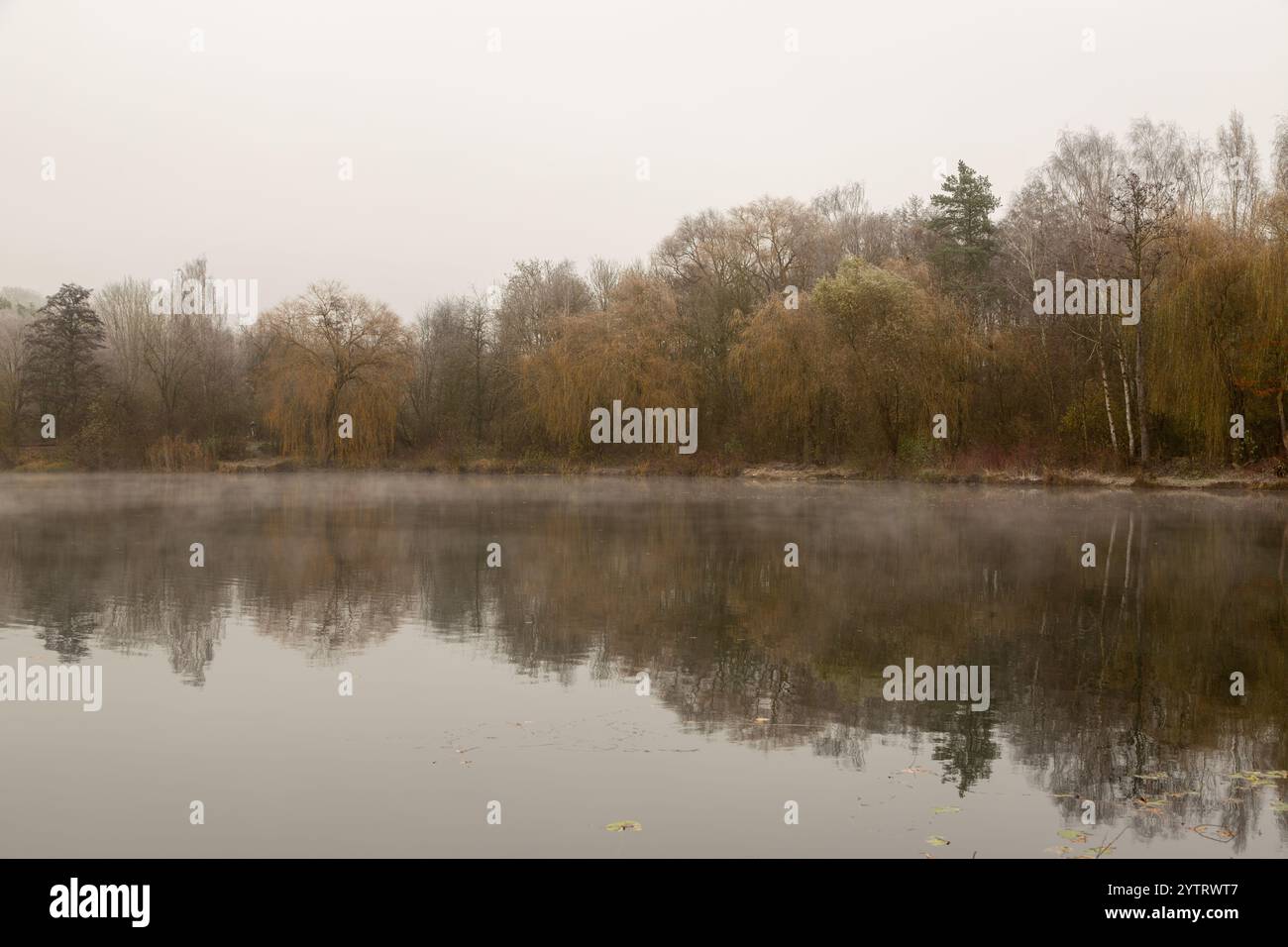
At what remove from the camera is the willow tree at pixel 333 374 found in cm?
5494

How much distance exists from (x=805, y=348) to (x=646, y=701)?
3752cm

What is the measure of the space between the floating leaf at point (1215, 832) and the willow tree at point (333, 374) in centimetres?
5210

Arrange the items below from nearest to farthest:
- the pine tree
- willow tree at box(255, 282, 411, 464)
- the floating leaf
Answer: the floating leaf, willow tree at box(255, 282, 411, 464), the pine tree

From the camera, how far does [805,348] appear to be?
1772 inches

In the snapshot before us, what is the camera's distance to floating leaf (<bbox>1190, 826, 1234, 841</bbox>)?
5.70 m

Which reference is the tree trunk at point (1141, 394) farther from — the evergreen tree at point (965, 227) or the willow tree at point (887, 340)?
the evergreen tree at point (965, 227)

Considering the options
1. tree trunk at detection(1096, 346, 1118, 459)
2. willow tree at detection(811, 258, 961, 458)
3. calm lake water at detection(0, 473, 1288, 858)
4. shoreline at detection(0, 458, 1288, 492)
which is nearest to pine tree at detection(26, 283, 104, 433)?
shoreline at detection(0, 458, 1288, 492)

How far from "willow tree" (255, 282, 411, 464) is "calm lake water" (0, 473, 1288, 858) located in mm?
35963

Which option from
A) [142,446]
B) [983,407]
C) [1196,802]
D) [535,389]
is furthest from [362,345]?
[1196,802]

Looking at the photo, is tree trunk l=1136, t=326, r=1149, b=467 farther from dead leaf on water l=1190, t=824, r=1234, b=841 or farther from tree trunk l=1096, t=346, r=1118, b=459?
dead leaf on water l=1190, t=824, r=1234, b=841
